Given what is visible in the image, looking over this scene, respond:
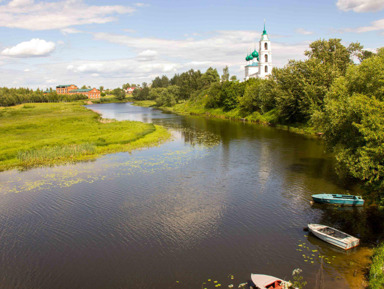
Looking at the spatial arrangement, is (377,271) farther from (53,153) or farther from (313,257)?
(53,153)

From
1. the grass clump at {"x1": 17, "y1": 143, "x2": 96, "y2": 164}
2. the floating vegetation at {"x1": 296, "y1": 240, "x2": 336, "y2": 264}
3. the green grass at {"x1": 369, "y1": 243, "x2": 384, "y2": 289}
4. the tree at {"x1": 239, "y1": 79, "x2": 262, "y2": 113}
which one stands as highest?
the tree at {"x1": 239, "y1": 79, "x2": 262, "y2": 113}

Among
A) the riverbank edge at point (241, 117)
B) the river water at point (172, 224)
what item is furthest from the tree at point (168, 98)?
the river water at point (172, 224)

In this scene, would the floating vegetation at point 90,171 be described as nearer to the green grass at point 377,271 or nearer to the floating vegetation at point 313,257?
the floating vegetation at point 313,257

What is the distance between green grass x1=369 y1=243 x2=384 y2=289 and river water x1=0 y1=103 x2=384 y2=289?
32.2 inches

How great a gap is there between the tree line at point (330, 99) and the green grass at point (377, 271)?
4109 millimetres

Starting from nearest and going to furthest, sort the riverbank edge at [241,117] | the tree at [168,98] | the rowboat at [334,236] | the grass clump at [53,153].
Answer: the rowboat at [334,236], the grass clump at [53,153], the riverbank edge at [241,117], the tree at [168,98]

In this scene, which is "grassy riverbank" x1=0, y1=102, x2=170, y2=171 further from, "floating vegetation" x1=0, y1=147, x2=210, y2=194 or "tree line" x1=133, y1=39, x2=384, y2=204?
"tree line" x1=133, y1=39, x2=384, y2=204

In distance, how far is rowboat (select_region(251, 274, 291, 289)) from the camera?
57.2 ft

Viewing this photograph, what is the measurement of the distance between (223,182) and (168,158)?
13.3 meters

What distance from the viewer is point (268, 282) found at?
17.6 metres

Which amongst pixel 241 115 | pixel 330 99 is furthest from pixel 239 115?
pixel 330 99

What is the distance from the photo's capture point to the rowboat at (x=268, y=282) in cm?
1742

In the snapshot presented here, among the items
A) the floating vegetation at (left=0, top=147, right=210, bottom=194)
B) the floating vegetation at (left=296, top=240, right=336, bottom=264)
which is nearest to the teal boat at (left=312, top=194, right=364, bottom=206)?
the floating vegetation at (left=296, top=240, right=336, bottom=264)

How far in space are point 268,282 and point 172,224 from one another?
10.3 m
